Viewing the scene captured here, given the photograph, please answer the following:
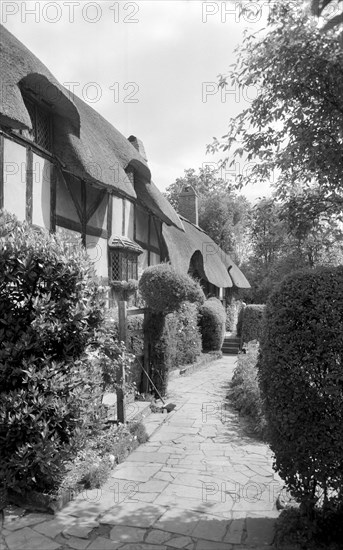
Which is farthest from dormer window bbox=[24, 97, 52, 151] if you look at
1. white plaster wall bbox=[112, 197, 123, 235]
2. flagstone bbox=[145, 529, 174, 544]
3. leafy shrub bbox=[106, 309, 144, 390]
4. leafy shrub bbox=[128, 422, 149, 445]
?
flagstone bbox=[145, 529, 174, 544]

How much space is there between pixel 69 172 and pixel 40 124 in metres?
1.06

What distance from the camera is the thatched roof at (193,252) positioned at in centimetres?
1564

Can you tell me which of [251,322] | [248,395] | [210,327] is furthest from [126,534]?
[251,322]

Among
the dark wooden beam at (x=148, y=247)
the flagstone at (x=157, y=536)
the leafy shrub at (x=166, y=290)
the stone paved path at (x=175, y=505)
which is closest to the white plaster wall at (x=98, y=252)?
the leafy shrub at (x=166, y=290)

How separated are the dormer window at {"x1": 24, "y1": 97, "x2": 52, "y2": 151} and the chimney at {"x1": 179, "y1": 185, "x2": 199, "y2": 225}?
591 inches

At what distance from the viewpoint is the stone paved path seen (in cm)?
331

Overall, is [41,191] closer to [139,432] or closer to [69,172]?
[69,172]

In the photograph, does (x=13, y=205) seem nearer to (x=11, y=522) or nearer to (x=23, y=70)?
(x=23, y=70)

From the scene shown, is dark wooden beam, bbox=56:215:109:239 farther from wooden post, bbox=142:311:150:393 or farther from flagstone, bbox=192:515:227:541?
flagstone, bbox=192:515:227:541

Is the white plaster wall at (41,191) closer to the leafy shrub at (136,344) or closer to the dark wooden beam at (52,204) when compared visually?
the dark wooden beam at (52,204)

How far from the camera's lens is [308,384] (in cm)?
299

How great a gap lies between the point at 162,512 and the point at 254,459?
191cm

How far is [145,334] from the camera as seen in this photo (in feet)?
27.0

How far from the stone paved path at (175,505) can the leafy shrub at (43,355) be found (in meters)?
0.53
